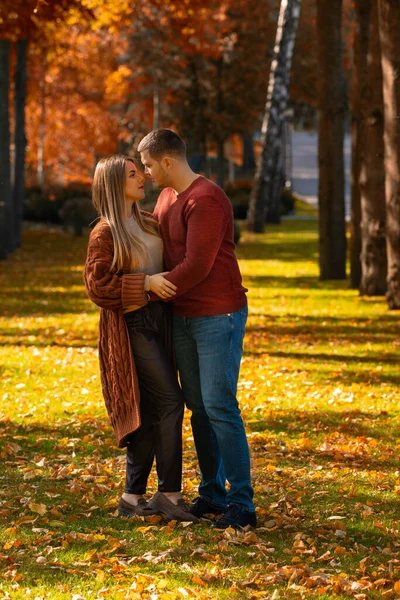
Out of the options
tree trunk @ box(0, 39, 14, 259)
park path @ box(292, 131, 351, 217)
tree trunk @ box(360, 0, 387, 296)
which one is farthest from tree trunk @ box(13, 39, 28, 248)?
park path @ box(292, 131, 351, 217)

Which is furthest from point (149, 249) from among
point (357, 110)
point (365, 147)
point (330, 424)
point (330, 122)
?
point (330, 122)

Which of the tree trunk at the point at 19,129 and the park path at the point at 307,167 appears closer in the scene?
the tree trunk at the point at 19,129

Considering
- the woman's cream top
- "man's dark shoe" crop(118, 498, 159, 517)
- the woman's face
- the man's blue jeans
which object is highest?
the woman's face

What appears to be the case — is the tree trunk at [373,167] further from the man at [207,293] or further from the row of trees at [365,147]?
the man at [207,293]

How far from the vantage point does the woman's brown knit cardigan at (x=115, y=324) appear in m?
6.21

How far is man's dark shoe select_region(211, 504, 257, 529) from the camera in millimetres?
6387

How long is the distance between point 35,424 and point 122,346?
3555mm

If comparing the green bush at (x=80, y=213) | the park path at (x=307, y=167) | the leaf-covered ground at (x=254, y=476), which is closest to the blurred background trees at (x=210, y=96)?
the green bush at (x=80, y=213)

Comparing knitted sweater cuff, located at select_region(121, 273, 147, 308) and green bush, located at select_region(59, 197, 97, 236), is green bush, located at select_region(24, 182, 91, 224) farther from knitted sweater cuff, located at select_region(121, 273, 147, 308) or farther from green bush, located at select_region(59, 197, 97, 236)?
knitted sweater cuff, located at select_region(121, 273, 147, 308)

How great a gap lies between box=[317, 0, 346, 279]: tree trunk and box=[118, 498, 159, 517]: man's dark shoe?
46.6 feet

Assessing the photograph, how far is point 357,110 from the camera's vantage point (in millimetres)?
19078

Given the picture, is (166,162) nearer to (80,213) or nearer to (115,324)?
(115,324)

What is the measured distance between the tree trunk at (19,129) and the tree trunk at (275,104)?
646 cm

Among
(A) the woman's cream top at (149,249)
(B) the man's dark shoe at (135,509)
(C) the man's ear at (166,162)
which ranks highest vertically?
(C) the man's ear at (166,162)
